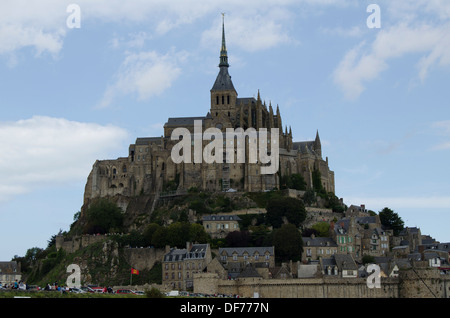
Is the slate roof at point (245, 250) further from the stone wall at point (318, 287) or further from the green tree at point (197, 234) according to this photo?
the stone wall at point (318, 287)

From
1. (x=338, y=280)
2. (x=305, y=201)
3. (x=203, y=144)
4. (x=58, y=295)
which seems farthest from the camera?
(x=203, y=144)

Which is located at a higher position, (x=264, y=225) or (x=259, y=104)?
(x=259, y=104)

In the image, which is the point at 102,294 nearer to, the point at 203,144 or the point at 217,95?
the point at 203,144

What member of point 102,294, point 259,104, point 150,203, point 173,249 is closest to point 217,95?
point 259,104

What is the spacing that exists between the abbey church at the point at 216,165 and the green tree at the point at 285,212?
34.9 feet

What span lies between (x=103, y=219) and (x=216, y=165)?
18.4 meters

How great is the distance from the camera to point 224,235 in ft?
318

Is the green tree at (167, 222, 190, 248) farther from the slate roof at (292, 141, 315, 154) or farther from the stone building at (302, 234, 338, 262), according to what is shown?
the slate roof at (292, 141, 315, 154)

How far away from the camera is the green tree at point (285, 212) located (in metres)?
97.0

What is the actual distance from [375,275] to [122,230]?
Answer: 135 ft

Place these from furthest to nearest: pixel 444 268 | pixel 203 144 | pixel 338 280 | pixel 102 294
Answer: pixel 203 144, pixel 444 268, pixel 338 280, pixel 102 294

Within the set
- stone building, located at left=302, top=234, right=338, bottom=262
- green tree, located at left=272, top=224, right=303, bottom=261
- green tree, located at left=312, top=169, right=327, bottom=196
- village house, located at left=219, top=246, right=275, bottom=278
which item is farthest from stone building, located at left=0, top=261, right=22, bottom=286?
green tree, located at left=312, top=169, right=327, bottom=196

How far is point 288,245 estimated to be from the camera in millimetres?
87562

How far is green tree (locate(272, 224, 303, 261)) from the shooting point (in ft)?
287
